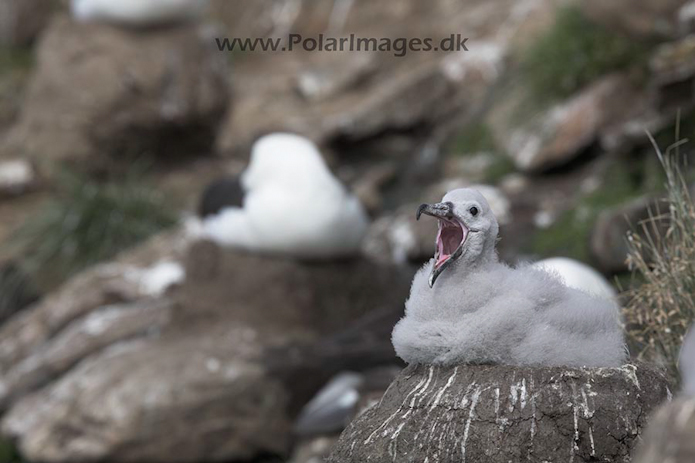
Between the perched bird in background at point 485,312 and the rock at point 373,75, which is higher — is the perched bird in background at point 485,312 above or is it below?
below

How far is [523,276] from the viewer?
9.77 feet

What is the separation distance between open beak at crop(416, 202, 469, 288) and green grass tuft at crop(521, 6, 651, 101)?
5.46 m

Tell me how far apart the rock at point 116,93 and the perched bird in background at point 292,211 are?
377cm

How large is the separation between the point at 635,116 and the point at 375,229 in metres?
2.19

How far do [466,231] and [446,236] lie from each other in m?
0.10

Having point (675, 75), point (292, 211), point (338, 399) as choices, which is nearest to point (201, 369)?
point (338, 399)

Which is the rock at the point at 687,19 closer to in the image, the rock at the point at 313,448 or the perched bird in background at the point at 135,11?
the rock at the point at 313,448

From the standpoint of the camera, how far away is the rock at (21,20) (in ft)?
44.9

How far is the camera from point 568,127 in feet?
27.2

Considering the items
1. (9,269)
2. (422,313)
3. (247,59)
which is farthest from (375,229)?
(247,59)

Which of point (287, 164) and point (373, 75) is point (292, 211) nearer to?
point (287, 164)

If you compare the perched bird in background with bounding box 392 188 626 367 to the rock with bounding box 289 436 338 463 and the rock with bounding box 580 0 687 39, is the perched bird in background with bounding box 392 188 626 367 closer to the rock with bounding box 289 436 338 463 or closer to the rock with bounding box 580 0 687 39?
the rock with bounding box 289 436 338 463

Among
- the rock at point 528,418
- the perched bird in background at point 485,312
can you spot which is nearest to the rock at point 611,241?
the perched bird in background at point 485,312

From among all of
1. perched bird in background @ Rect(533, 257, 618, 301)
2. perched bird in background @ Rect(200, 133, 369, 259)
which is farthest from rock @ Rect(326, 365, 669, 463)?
perched bird in background @ Rect(200, 133, 369, 259)
